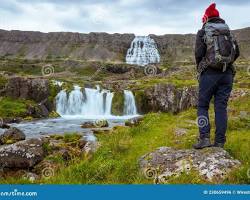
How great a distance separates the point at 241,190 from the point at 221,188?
372 millimetres

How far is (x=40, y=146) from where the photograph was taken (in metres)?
19.8

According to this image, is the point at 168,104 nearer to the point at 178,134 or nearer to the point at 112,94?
the point at 112,94

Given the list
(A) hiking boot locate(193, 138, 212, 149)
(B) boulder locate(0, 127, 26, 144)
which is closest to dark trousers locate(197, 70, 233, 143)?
(A) hiking boot locate(193, 138, 212, 149)

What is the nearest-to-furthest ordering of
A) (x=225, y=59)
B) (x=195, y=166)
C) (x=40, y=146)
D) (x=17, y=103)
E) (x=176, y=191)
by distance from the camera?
(x=176, y=191) → (x=195, y=166) → (x=225, y=59) → (x=40, y=146) → (x=17, y=103)

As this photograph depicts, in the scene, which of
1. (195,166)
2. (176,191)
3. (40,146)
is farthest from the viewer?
(40,146)

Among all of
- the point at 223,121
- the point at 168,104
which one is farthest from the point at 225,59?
the point at 168,104

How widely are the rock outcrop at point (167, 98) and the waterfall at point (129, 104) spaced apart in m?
1.94

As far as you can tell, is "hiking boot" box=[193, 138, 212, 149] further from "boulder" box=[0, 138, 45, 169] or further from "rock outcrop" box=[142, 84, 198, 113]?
"rock outcrop" box=[142, 84, 198, 113]

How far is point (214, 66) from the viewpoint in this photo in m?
11.4

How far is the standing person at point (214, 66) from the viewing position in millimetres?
11164

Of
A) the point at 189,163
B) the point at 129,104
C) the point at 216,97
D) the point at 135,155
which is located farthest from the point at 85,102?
the point at 189,163

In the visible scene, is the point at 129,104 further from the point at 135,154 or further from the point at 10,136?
the point at 135,154

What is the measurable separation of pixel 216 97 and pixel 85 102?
182ft

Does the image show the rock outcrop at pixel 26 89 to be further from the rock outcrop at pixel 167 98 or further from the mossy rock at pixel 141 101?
the rock outcrop at pixel 167 98
